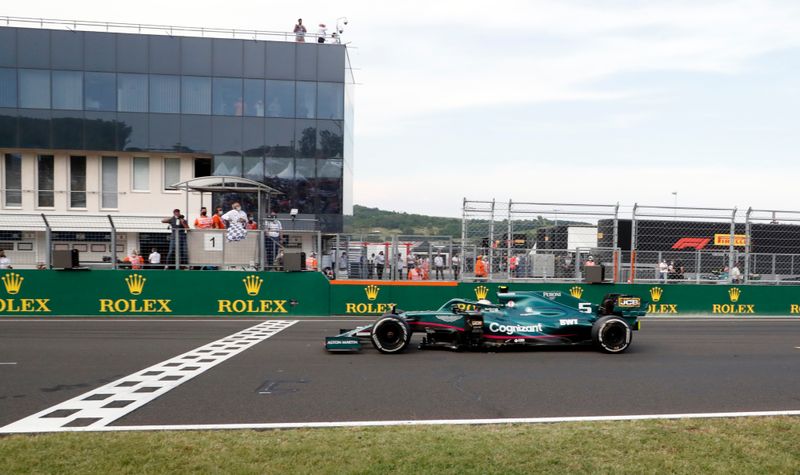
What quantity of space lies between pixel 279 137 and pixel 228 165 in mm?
3058

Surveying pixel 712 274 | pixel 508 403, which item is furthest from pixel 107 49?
pixel 508 403

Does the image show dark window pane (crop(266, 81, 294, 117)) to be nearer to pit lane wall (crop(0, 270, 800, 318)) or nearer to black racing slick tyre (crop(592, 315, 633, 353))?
pit lane wall (crop(0, 270, 800, 318))

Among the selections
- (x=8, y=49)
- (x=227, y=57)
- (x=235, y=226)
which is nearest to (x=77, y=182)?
(x=8, y=49)

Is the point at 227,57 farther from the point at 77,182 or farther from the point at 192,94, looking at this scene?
the point at 77,182

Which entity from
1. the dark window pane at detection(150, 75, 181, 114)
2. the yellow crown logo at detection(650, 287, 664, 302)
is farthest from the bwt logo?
the dark window pane at detection(150, 75, 181, 114)

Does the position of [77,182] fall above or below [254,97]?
below

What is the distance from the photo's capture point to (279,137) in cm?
3338

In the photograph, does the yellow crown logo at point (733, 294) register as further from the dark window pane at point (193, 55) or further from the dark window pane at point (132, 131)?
the dark window pane at point (132, 131)

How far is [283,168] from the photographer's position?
3325 cm

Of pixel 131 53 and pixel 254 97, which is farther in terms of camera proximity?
pixel 254 97

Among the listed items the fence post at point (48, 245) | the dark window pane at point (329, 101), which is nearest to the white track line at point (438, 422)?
the fence post at point (48, 245)

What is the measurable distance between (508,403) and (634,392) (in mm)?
1817

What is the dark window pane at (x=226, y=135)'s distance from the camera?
108 feet

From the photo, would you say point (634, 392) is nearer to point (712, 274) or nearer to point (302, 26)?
point (712, 274)
